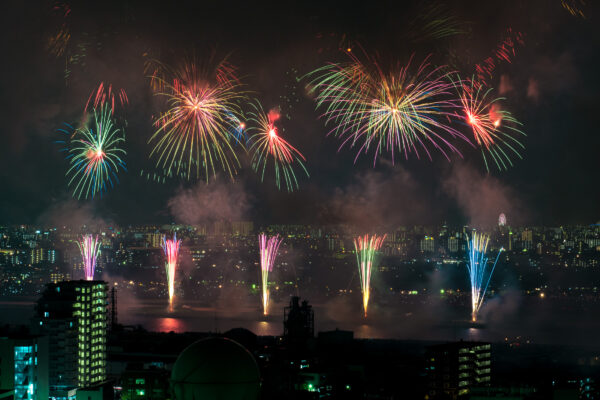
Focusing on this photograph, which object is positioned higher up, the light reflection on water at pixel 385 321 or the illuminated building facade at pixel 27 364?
the illuminated building facade at pixel 27 364

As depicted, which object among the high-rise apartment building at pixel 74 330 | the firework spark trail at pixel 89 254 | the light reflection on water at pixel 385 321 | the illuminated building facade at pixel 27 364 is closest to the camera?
the illuminated building facade at pixel 27 364

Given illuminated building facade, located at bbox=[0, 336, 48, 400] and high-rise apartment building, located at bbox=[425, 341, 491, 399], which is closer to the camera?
illuminated building facade, located at bbox=[0, 336, 48, 400]

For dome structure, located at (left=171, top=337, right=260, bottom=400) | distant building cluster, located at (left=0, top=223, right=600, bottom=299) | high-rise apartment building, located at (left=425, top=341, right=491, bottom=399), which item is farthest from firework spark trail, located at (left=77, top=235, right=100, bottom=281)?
dome structure, located at (left=171, top=337, right=260, bottom=400)

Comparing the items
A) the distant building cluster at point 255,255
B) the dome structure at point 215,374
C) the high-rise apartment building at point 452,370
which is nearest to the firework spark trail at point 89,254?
the distant building cluster at point 255,255

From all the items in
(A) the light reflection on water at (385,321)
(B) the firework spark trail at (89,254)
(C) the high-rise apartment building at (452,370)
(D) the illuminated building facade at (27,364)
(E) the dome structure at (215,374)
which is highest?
(B) the firework spark trail at (89,254)

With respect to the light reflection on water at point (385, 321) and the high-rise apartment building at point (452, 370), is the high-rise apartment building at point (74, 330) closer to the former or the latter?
the high-rise apartment building at point (452, 370)

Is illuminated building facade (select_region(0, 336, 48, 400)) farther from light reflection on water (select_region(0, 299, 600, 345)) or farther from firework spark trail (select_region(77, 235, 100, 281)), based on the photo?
light reflection on water (select_region(0, 299, 600, 345))
